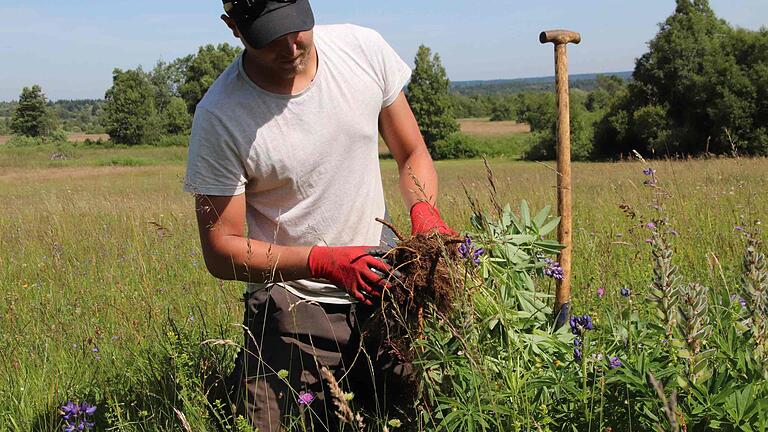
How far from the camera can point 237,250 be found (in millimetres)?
2438

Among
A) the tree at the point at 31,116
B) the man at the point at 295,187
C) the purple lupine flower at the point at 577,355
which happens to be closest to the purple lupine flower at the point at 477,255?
the man at the point at 295,187

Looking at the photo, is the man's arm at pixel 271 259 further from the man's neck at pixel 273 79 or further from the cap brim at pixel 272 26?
the cap brim at pixel 272 26

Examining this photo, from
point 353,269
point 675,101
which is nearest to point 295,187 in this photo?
point 353,269

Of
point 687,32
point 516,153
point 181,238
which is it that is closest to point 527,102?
point 516,153

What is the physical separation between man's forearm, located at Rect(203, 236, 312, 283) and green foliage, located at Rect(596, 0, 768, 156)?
35.1 meters

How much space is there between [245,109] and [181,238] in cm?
380

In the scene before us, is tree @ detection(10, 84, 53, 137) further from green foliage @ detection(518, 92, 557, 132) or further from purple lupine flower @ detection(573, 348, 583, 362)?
purple lupine flower @ detection(573, 348, 583, 362)

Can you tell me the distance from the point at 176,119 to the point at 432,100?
2551 centimetres

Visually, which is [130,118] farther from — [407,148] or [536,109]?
[407,148]

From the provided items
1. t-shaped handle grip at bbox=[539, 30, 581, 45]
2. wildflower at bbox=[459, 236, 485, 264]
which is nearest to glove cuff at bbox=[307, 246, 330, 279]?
wildflower at bbox=[459, 236, 485, 264]

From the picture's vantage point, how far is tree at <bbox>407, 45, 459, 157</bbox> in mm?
58594

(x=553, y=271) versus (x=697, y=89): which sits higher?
(x=697, y=89)

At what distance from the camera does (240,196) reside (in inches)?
96.8

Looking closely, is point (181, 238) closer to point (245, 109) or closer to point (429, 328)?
point (245, 109)
